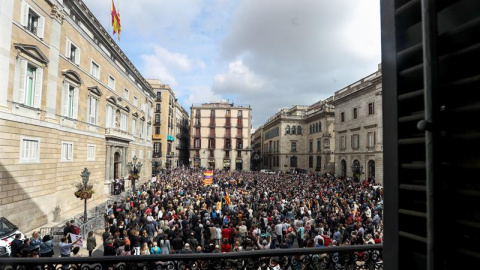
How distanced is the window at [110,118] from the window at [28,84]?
39.1 feet

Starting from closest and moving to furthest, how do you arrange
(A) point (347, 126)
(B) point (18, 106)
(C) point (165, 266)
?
(C) point (165, 266) < (B) point (18, 106) < (A) point (347, 126)

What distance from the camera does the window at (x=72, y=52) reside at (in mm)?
20281

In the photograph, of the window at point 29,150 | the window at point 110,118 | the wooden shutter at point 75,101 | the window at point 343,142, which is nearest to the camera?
the window at point 29,150

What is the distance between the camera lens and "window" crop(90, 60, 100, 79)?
983 inches

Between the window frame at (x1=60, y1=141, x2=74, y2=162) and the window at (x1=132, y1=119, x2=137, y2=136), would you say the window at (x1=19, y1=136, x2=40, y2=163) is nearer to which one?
the window frame at (x1=60, y1=141, x2=74, y2=162)

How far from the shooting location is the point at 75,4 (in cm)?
2105

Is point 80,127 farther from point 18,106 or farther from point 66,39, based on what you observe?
point 18,106

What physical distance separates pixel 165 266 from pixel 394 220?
272 cm

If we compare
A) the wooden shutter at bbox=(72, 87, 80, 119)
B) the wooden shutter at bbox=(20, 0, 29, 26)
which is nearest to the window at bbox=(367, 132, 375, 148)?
the wooden shutter at bbox=(72, 87, 80, 119)

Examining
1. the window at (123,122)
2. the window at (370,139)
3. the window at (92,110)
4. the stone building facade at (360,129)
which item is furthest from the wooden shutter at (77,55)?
the window at (370,139)

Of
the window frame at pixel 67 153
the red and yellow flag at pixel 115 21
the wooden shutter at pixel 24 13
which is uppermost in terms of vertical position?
the red and yellow flag at pixel 115 21

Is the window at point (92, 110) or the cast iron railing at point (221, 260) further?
the window at point (92, 110)

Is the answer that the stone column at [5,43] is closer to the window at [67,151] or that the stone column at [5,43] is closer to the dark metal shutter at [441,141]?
the window at [67,151]

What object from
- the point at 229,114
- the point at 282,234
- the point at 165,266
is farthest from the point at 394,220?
the point at 229,114
